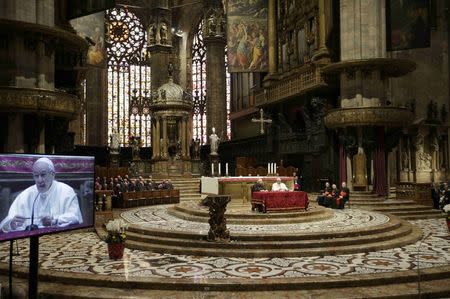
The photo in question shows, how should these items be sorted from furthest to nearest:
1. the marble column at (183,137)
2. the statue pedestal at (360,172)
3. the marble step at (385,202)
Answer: the marble column at (183,137) → the statue pedestal at (360,172) → the marble step at (385,202)

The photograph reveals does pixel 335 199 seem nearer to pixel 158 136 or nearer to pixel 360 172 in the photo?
pixel 360 172

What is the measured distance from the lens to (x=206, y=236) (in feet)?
31.8

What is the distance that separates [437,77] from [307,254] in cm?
1737

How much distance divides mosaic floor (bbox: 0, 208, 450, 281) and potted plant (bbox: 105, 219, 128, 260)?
6.8 inches

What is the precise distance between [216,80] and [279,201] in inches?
907

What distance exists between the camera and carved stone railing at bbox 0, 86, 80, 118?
1430 centimetres

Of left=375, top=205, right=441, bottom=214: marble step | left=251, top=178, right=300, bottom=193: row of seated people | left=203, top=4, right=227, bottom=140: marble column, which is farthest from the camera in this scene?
left=203, top=4, right=227, bottom=140: marble column

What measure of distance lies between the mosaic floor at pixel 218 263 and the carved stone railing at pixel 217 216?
0.75 m

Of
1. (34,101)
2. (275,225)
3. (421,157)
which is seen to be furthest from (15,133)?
(421,157)

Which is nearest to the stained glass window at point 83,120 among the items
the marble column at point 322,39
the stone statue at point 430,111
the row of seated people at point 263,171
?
the row of seated people at point 263,171

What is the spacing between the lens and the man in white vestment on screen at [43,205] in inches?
194

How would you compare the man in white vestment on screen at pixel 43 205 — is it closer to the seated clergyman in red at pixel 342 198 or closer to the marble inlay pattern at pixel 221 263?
the marble inlay pattern at pixel 221 263

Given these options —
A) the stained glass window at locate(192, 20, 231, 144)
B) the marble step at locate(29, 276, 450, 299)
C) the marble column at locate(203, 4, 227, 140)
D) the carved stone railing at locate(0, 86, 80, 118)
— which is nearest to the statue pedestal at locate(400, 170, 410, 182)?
the marble step at locate(29, 276, 450, 299)

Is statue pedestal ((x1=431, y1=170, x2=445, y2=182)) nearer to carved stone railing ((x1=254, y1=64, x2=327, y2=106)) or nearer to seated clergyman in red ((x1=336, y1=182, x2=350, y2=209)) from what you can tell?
carved stone railing ((x1=254, y1=64, x2=327, y2=106))
